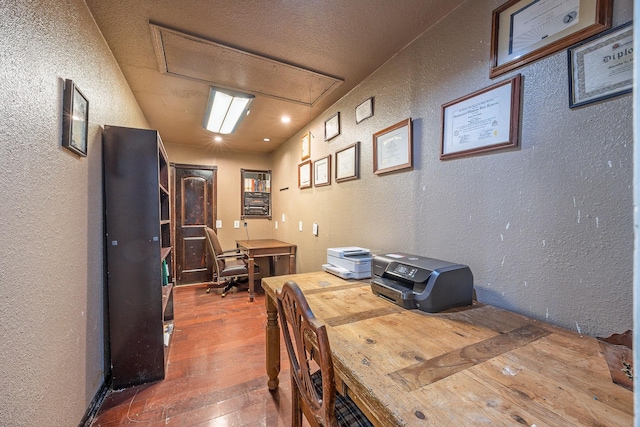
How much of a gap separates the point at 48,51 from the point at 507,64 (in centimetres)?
192

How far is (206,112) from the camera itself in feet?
8.68

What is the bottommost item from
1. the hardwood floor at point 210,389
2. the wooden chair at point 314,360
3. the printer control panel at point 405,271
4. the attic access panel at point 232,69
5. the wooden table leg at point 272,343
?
the hardwood floor at point 210,389

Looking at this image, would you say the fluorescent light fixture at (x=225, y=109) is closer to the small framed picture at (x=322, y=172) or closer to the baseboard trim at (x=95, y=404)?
the small framed picture at (x=322, y=172)

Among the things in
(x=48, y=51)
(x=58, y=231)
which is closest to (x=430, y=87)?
(x=48, y=51)

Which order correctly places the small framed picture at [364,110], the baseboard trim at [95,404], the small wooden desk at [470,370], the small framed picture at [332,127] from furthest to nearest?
the small framed picture at [332,127], the small framed picture at [364,110], the baseboard trim at [95,404], the small wooden desk at [470,370]

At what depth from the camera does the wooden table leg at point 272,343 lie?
5.10 feet

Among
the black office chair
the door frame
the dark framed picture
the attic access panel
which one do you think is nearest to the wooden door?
the door frame

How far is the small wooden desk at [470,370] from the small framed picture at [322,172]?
1687 mm

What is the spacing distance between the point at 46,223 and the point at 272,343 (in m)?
1.24

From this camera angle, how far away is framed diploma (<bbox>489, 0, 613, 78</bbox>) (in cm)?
89

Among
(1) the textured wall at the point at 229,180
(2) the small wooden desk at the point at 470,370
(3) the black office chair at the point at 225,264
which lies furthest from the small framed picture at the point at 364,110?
(1) the textured wall at the point at 229,180

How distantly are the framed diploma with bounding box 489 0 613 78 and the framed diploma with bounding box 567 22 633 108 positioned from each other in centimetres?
4

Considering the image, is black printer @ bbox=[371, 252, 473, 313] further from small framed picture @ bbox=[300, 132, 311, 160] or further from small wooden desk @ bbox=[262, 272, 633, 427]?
small framed picture @ bbox=[300, 132, 311, 160]

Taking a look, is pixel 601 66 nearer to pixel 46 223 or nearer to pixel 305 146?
pixel 46 223
